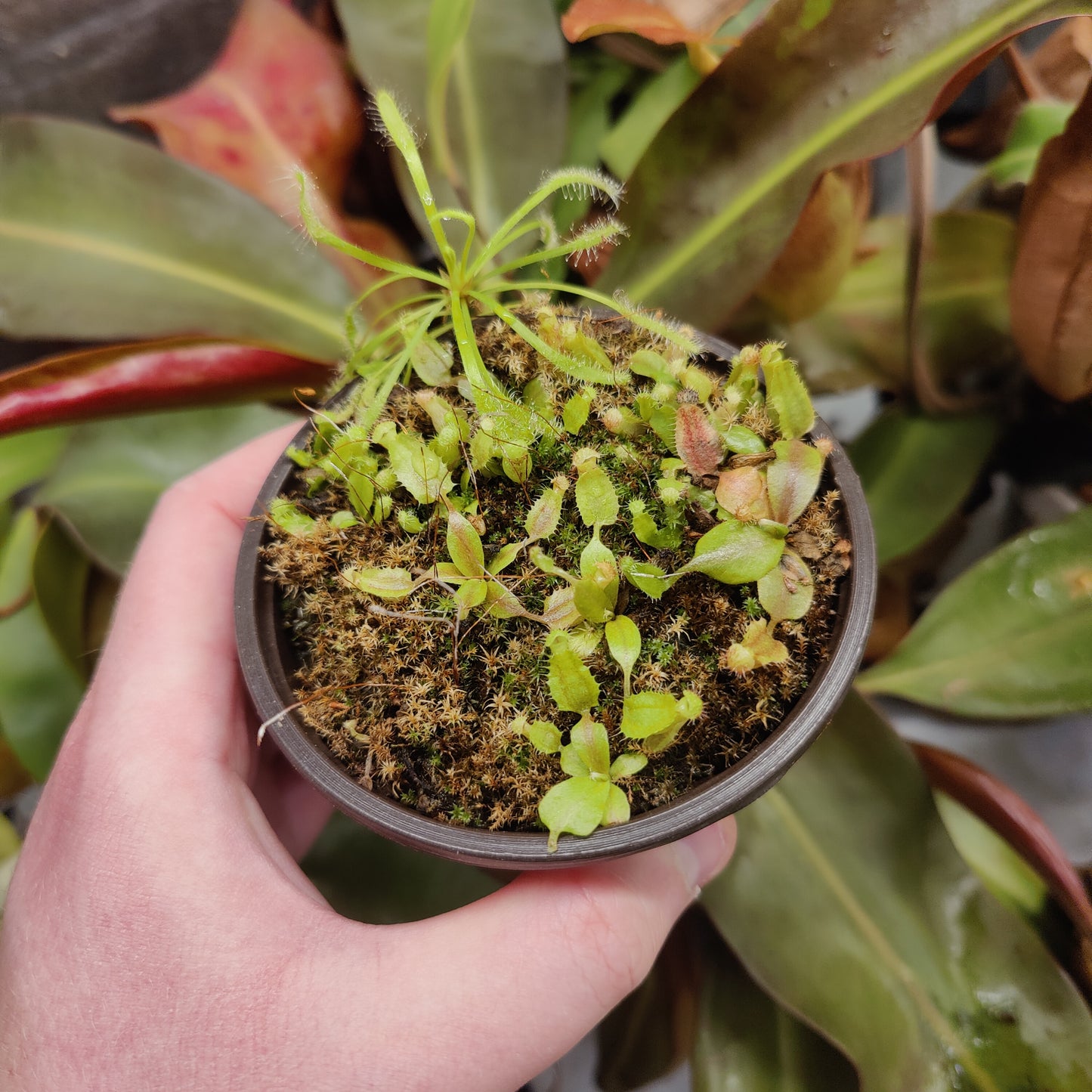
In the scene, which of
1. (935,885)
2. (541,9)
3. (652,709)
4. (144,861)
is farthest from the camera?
(541,9)

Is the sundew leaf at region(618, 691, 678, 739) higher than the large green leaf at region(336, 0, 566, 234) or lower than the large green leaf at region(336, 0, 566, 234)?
lower

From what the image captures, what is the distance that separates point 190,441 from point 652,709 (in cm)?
72

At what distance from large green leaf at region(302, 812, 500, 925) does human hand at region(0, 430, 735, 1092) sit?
8.3 inches

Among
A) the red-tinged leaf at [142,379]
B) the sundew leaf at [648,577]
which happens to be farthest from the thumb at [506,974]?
the red-tinged leaf at [142,379]

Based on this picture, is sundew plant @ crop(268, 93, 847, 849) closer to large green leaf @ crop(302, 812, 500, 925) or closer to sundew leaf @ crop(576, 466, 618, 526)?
sundew leaf @ crop(576, 466, 618, 526)

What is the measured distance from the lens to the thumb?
18.9 inches

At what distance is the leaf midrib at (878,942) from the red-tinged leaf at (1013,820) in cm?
14

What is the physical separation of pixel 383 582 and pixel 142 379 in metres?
0.40

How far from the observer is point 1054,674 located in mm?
706

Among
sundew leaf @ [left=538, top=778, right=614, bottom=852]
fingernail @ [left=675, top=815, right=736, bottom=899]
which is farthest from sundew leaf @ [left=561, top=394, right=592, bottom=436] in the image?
fingernail @ [left=675, top=815, right=736, bottom=899]

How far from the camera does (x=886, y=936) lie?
2.18 ft

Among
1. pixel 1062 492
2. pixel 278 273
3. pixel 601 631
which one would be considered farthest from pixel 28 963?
pixel 1062 492

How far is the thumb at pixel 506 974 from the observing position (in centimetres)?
48

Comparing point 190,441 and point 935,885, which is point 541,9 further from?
point 935,885
